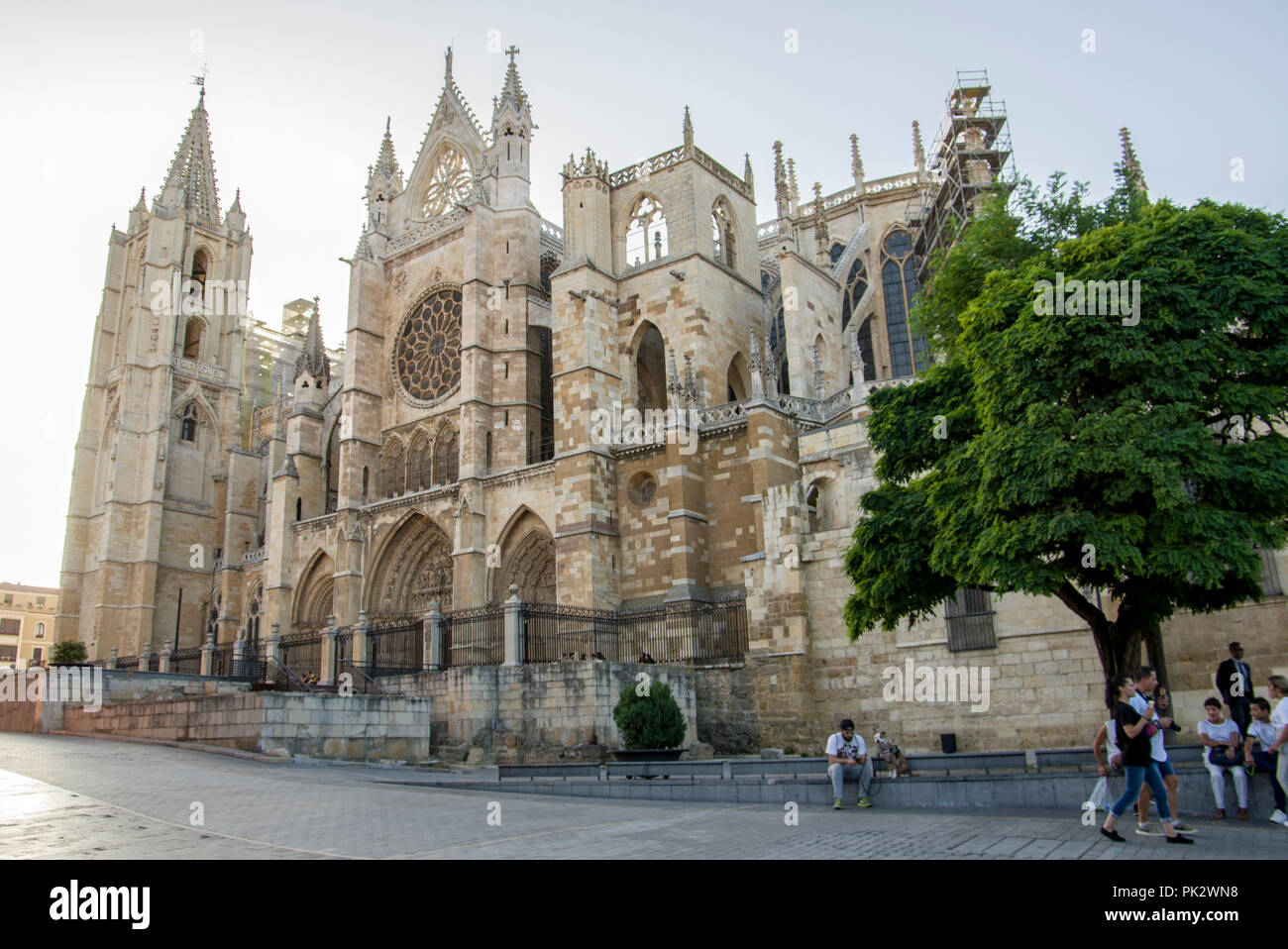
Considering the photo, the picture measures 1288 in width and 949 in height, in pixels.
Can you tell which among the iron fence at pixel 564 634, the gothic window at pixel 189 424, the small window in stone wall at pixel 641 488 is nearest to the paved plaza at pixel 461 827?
the iron fence at pixel 564 634

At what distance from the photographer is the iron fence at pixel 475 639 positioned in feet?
73.0

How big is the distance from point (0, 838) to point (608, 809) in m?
5.51

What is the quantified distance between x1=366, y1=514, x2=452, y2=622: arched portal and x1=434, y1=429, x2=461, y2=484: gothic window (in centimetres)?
147

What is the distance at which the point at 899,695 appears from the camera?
684 inches

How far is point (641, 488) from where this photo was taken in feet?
88.4

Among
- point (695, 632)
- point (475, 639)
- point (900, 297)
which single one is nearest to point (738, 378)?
point (900, 297)

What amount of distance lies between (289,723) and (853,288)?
24.8m

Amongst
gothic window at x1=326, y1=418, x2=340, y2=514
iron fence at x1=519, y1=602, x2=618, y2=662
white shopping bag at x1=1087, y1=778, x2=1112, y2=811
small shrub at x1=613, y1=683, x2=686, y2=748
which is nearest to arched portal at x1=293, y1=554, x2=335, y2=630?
gothic window at x1=326, y1=418, x2=340, y2=514

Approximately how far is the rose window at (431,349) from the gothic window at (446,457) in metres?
Result: 1.42

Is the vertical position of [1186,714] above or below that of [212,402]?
below

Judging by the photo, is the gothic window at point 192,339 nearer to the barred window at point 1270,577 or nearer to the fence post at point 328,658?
the fence post at point 328,658

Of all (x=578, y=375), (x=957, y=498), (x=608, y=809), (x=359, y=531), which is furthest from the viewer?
(x=359, y=531)

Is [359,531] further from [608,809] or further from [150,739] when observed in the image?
[608,809]
